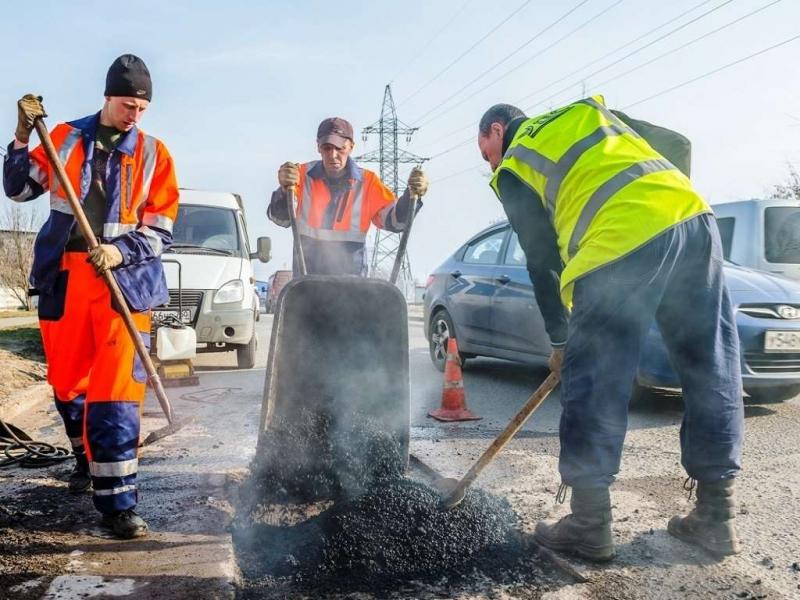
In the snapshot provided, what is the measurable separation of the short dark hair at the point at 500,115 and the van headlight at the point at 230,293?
5.02 metres

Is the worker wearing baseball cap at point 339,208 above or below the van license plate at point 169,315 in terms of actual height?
above

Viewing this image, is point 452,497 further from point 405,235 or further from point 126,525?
point 405,235

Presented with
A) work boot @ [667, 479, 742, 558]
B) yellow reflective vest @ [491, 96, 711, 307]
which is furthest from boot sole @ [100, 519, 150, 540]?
work boot @ [667, 479, 742, 558]

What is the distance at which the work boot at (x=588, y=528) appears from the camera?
278 centimetres

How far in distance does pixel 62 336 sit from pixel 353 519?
1.55 m

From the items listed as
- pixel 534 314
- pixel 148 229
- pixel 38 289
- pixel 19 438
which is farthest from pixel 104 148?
pixel 534 314

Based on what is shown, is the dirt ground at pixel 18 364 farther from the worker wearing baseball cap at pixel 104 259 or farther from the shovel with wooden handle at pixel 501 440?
the shovel with wooden handle at pixel 501 440

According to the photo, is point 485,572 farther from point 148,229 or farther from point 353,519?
point 148,229

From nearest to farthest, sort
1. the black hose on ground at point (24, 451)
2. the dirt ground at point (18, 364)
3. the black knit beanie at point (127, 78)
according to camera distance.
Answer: the black knit beanie at point (127, 78) < the black hose on ground at point (24, 451) < the dirt ground at point (18, 364)

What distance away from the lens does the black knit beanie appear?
3223mm

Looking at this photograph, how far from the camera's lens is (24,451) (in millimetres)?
4418

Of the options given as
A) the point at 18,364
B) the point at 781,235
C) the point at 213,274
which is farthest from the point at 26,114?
the point at 781,235

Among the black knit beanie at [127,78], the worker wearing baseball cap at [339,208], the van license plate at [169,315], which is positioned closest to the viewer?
the black knit beanie at [127,78]

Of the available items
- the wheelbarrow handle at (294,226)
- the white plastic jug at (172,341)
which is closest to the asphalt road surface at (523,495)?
the white plastic jug at (172,341)
